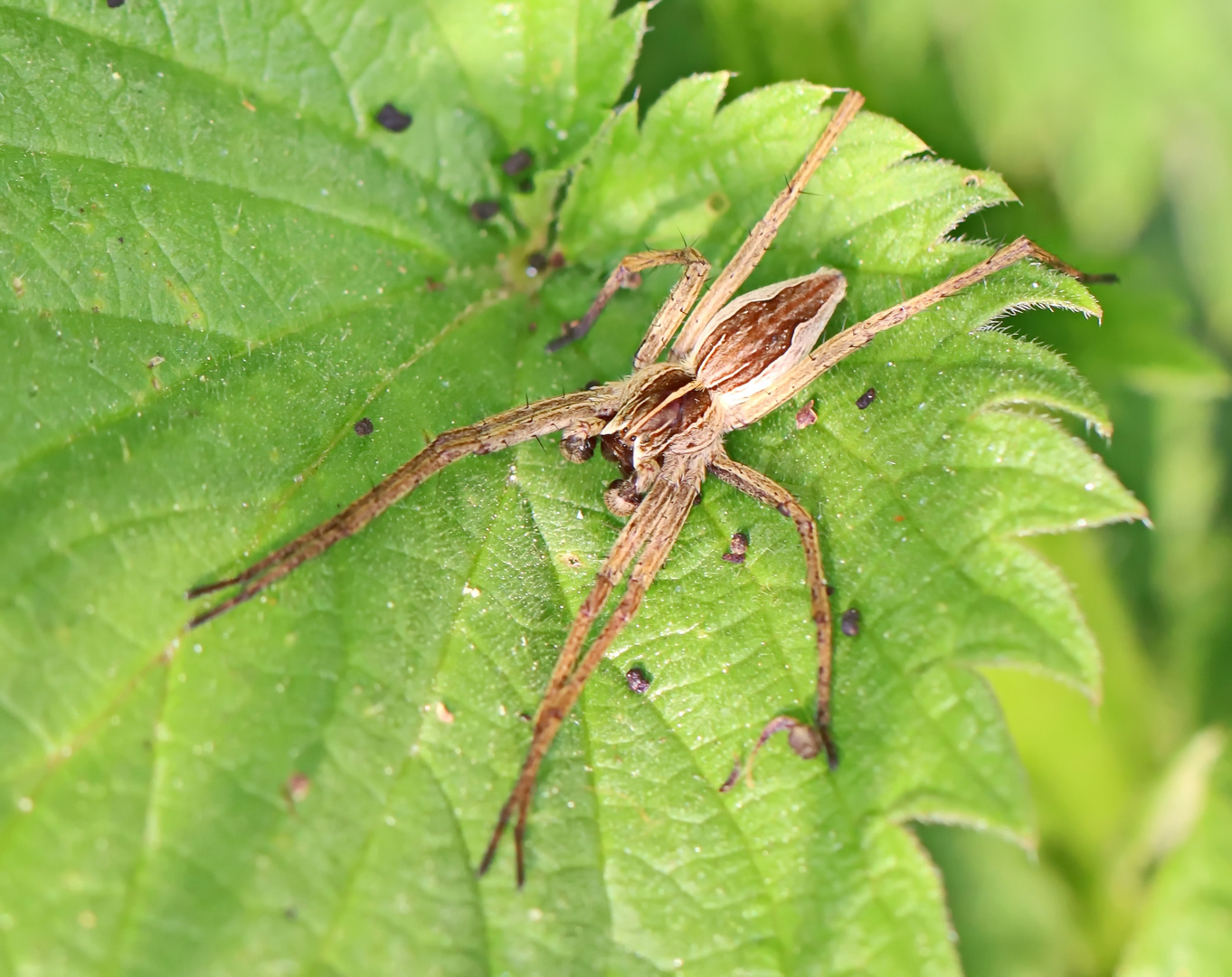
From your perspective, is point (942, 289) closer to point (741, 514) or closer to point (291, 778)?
point (741, 514)

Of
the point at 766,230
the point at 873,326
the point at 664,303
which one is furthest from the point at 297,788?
the point at 766,230

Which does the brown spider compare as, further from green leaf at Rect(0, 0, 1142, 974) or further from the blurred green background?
the blurred green background

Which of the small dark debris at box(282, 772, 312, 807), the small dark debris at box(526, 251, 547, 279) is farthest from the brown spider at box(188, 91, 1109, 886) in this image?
the small dark debris at box(282, 772, 312, 807)

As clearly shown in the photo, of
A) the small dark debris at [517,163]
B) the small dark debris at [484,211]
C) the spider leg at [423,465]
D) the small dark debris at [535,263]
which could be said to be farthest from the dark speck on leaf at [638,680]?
the small dark debris at [517,163]

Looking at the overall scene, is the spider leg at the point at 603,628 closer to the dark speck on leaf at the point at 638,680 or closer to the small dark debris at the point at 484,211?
the dark speck on leaf at the point at 638,680

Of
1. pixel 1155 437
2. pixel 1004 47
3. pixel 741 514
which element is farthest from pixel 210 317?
pixel 1155 437

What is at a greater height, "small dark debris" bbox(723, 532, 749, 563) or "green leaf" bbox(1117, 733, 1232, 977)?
"small dark debris" bbox(723, 532, 749, 563)
